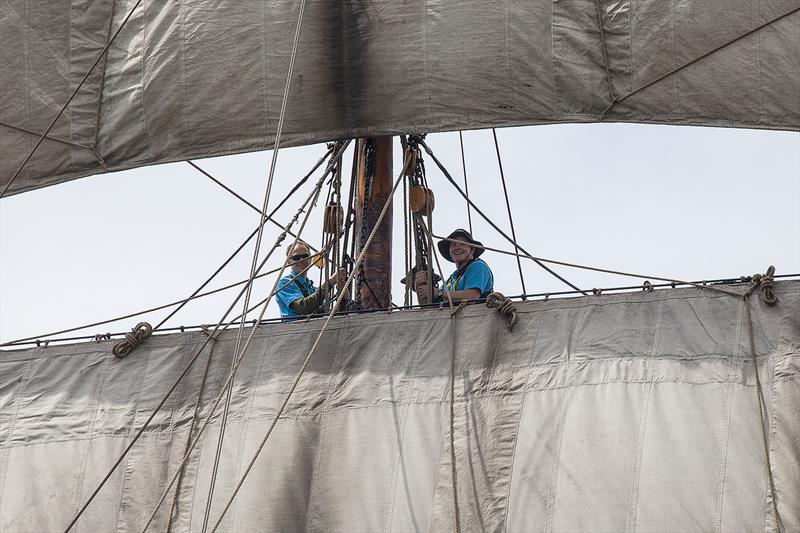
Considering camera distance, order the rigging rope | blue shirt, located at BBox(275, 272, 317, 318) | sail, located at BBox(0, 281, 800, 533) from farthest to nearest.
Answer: blue shirt, located at BBox(275, 272, 317, 318) < sail, located at BBox(0, 281, 800, 533) < the rigging rope

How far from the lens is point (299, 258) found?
11828 mm

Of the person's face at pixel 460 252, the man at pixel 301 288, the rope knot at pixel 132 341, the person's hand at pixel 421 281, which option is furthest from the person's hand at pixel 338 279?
the rope knot at pixel 132 341

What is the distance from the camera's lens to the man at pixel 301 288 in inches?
463

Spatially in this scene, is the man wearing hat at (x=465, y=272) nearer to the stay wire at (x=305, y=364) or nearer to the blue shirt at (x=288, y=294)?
the stay wire at (x=305, y=364)

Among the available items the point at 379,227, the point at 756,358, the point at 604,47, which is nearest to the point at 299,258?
the point at 379,227

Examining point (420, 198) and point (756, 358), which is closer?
point (756, 358)

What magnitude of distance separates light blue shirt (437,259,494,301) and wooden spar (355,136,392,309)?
66 cm

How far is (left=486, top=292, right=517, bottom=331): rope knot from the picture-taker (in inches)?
431

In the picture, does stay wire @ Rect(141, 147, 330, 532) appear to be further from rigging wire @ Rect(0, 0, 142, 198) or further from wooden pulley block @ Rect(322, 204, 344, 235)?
rigging wire @ Rect(0, 0, 142, 198)

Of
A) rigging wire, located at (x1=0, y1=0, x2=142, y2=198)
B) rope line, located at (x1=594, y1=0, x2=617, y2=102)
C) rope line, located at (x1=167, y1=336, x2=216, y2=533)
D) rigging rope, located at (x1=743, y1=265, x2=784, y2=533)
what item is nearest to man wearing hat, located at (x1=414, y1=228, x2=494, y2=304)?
rope line, located at (x1=594, y1=0, x2=617, y2=102)

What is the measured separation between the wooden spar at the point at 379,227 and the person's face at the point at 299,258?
429mm

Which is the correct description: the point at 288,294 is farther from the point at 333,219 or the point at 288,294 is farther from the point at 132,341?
the point at 132,341

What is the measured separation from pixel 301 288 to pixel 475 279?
1.39m

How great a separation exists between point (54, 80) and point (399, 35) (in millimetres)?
2813
